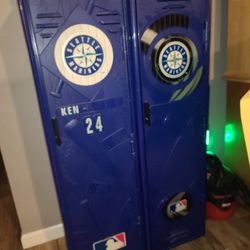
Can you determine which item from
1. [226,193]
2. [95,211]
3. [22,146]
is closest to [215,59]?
[226,193]

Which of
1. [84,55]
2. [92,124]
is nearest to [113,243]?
[92,124]

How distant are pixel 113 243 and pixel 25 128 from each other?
1.02m

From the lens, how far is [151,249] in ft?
5.53

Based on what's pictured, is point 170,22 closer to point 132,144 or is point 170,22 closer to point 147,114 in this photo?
point 147,114

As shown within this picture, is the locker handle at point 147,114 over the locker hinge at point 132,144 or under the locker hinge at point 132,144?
over

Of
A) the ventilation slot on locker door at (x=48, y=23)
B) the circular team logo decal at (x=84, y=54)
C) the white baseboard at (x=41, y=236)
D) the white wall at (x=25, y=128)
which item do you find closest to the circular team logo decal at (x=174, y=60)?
the circular team logo decal at (x=84, y=54)

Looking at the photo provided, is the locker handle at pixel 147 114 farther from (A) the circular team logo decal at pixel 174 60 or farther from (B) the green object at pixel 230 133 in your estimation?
(B) the green object at pixel 230 133

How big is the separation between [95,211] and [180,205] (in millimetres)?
618

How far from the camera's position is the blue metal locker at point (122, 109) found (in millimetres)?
1173

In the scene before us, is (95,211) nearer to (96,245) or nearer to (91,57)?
(96,245)

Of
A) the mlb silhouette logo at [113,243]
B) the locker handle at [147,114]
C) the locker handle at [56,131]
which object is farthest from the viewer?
the mlb silhouette logo at [113,243]

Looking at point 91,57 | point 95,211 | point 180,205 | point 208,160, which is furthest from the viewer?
point 208,160

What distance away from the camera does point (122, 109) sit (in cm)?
136

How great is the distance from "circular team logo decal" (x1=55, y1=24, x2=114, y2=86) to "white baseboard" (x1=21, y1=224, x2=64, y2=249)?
1374 mm
